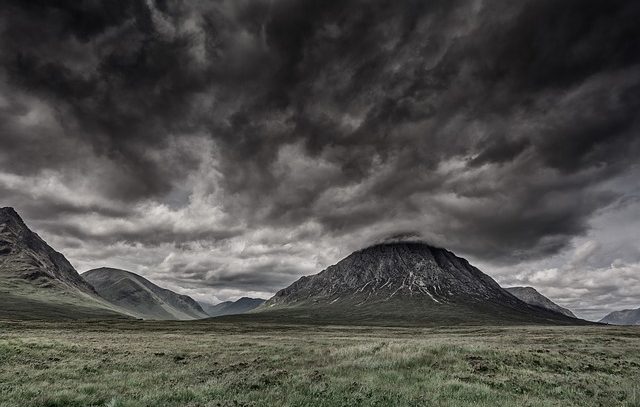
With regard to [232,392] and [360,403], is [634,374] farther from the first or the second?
[232,392]

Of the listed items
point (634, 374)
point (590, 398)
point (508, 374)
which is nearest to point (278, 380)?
point (508, 374)

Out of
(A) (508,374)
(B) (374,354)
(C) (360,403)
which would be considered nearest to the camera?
(C) (360,403)

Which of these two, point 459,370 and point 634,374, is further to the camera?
point 634,374

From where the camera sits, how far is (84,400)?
43.4ft

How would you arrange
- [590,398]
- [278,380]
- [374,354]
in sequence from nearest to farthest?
[590,398], [278,380], [374,354]

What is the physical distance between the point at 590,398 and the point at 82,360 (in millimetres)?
27892

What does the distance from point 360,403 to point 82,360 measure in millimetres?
20684

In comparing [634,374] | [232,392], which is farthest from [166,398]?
[634,374]

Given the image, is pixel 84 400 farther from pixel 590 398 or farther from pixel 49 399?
pixel 590 398

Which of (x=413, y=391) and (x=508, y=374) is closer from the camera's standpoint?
(x=413, y=391)

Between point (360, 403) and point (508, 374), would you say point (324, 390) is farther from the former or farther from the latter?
point (508, 374)

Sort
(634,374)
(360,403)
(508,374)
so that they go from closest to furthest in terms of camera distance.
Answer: (360,403)
(508,374)
(634,374)

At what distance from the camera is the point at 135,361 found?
24.0 meters

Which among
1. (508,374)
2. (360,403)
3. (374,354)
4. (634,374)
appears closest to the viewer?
(360,403)
